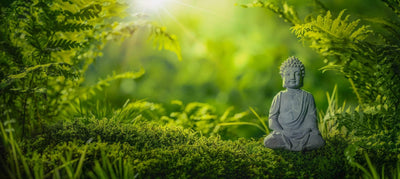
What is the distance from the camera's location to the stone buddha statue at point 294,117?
8.57 ft

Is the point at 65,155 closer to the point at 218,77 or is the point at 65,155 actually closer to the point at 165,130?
the point at 165,130

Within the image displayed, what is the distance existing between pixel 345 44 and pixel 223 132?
180 centimetres

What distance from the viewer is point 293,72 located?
271cm

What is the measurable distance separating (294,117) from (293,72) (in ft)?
1.24

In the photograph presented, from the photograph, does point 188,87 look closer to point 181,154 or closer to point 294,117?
point 294,117

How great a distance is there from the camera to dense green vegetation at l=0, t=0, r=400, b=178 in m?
2.29

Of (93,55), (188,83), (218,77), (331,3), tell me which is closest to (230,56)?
(218,77)

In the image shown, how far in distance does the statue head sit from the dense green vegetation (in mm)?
254

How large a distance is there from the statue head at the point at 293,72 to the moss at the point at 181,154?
570 mm

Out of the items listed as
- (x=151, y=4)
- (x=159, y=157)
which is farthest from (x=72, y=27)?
(x=151, y=4)

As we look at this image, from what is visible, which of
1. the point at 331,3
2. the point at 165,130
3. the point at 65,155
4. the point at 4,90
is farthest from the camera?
the point at 331,3

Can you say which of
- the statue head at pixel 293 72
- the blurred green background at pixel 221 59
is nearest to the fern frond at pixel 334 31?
the statue head at pixel 293 72

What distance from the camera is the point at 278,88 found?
15.2 ft

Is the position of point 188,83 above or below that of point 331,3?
below
